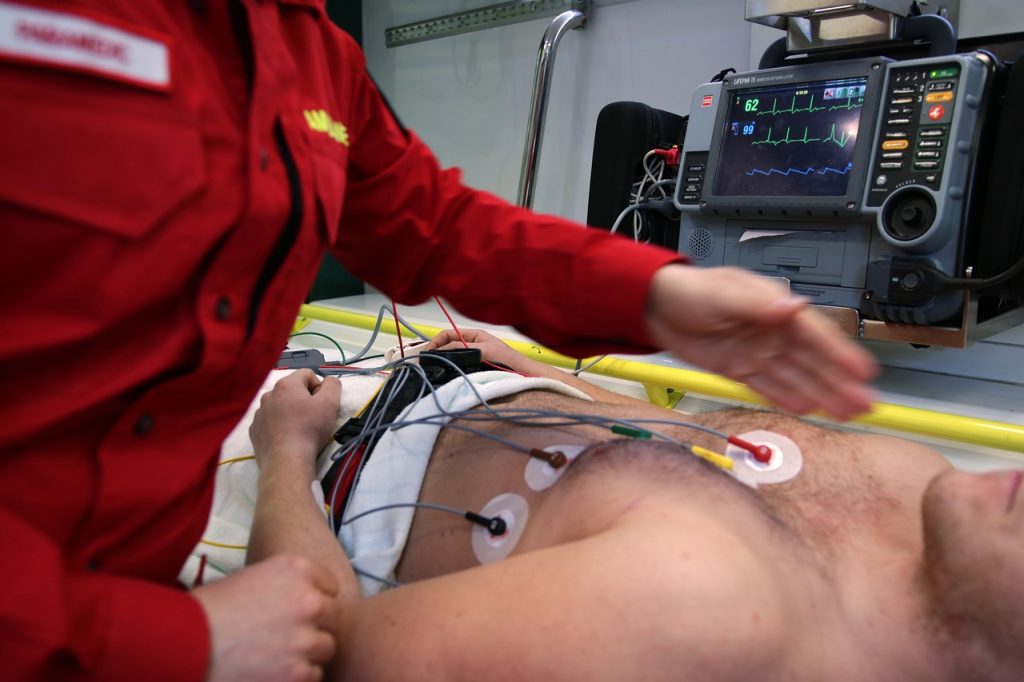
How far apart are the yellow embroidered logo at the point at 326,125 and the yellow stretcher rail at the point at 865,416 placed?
42 cm

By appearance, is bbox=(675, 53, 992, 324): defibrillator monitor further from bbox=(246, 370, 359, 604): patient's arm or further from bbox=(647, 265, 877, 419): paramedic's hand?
bbox=(246, 370, 359, 604): patient's arm

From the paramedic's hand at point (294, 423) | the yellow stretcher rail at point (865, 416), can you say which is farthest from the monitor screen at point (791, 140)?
the paramedic's hand at point (294, 423)

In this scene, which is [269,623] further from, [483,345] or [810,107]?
[810,107]

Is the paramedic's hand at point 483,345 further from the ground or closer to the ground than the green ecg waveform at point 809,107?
closer to the ground

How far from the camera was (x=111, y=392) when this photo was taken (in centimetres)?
48

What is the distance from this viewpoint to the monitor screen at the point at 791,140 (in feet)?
4.48

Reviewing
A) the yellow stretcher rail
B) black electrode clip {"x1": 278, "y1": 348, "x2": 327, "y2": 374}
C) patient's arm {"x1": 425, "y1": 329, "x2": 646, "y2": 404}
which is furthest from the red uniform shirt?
black electrode clip {"x1": 278, "y1": 348, "x2": 327, "y2": 374}

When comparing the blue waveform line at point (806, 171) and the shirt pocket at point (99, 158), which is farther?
the blue waveform line at point (806, 171)

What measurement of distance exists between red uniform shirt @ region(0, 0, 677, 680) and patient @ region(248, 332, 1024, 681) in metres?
0.21

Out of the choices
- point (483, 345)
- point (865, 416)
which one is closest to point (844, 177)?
point (865, 416)

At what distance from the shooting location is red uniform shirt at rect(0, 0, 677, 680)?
425mm

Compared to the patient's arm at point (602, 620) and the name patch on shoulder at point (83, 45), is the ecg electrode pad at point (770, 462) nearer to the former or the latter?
the patient's arm at point (602, 620)

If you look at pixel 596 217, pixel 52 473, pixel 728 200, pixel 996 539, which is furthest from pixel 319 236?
pixel 596 217

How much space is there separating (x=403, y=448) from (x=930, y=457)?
0.67 meters
